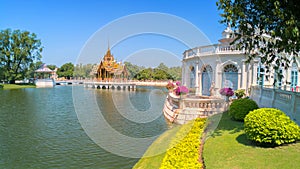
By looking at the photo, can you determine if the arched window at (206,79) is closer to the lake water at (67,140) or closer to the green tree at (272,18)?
the lake water at (67,140)

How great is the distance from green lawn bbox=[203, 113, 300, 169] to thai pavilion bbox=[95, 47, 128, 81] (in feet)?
163

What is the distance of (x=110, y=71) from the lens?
56.9 metres

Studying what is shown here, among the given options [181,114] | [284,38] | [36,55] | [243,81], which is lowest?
[181,114]

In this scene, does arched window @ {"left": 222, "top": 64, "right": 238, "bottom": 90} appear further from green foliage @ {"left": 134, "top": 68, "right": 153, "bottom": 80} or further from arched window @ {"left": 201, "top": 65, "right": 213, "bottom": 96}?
green foliage @ {"left": 134, "top": 68, "right": 153, "bottom": 80}

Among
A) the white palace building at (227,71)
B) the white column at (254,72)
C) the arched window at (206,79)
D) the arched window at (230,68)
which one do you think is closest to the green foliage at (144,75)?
the white palace building at (227,71)

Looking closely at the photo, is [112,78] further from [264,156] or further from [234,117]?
[264,156]

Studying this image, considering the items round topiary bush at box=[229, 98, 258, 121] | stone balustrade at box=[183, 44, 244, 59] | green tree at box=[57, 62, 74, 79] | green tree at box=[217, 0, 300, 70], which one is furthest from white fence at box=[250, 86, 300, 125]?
green tree at box=[57, 62, 74, 79]

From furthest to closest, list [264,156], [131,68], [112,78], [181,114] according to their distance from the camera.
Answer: [131,68] < [112,78] < [181,114] < [264,156]

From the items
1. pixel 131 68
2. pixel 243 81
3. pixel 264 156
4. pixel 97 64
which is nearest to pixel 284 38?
pixel 264 156

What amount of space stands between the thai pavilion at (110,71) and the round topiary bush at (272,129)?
50505 mm

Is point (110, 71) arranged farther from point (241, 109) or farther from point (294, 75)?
point (241, 109)

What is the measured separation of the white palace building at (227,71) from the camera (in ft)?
58.1

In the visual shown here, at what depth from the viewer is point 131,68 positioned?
66.2m

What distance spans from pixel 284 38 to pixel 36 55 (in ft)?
203
